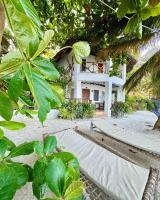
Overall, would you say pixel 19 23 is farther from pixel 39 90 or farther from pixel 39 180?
pixel 39 180

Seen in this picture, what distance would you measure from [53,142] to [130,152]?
21.6 feet

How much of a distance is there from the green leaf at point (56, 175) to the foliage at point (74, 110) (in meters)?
15.4

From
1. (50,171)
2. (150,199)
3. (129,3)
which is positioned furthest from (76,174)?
(150,199)

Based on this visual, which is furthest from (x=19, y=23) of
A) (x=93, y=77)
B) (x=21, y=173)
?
(x=93, y=77)

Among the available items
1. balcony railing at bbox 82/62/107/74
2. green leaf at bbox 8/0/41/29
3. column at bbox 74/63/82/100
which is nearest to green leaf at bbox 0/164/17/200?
green leaf at bbox 8/0/41/29

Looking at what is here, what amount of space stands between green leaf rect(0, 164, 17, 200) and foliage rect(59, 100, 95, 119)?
611 inches

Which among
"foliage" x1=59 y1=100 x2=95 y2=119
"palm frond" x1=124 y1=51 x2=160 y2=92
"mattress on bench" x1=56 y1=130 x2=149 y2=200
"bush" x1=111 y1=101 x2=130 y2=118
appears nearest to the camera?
"mattress on bench" x1=56 y1=130 x2=149 y2=200

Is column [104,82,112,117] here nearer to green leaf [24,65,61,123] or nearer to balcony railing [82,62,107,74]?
balcony railing [82,62,107,74]

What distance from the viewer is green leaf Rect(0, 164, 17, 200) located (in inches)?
20.3

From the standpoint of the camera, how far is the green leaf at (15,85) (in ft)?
1.72

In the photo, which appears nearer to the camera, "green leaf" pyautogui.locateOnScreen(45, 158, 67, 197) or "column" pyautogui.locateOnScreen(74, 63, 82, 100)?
"green leaf" pyautogui.locateOnScreen(45, 158, 67, 197)

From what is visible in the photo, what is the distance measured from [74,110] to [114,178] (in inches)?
486

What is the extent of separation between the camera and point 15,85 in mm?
529

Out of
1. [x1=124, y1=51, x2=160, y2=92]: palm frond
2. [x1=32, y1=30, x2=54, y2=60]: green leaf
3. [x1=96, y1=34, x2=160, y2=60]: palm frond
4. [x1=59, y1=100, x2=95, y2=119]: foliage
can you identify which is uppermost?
[x1=96, y1=34, x2=160, y2=60]: palm frond
